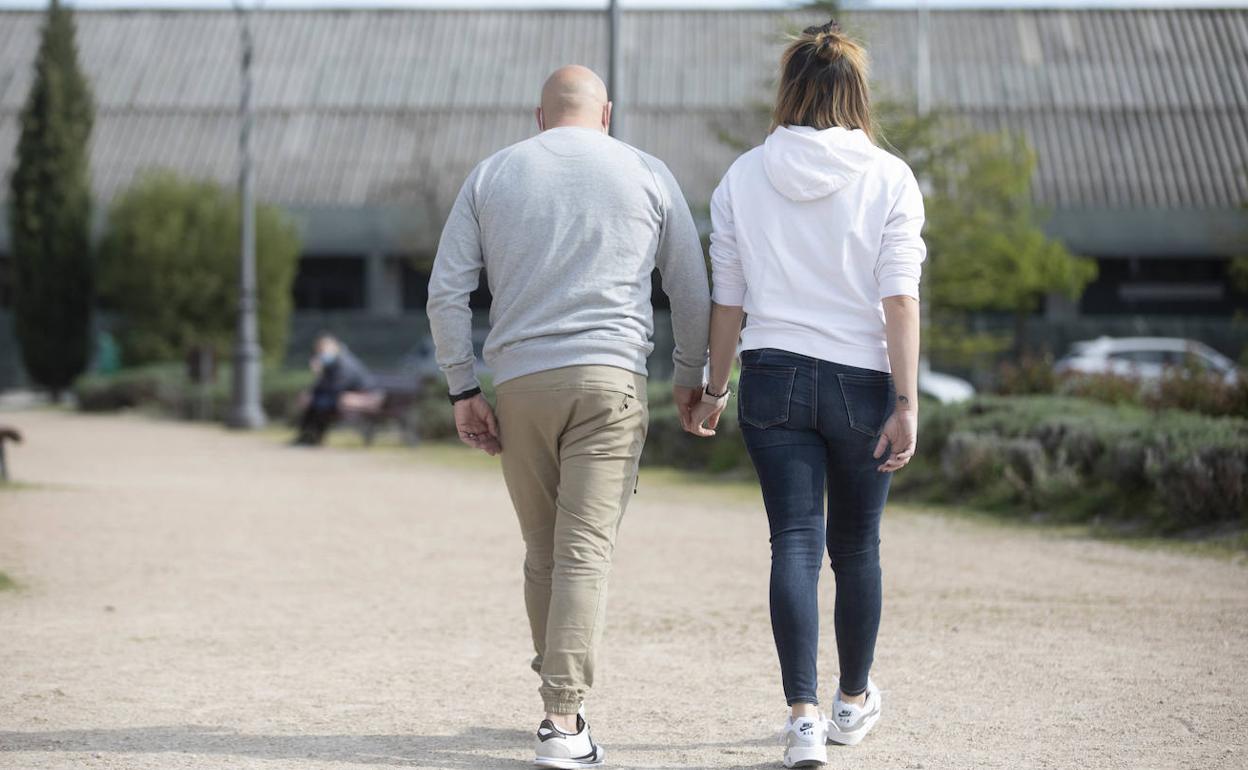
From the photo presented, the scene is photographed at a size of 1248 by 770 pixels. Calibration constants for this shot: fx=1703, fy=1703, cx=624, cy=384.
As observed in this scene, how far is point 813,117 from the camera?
4473 mm

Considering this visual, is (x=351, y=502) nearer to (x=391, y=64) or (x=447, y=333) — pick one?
(x=447, y=333)

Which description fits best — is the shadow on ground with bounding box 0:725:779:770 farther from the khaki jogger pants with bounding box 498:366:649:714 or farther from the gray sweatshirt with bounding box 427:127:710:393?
the gray sweatshirt with bounding box 427:127:710:393

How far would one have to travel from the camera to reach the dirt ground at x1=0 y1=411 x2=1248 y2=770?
15.7 feet

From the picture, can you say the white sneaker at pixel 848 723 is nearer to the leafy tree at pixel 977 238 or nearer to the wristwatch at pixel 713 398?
the wristwatch at pixel 713 398

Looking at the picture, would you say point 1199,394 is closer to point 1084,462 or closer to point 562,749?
point 1084,462

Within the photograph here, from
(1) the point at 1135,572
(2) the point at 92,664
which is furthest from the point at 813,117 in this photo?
(1) the point at 1135,572

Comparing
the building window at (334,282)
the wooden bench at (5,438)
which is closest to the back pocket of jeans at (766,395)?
the wooden bench at (5,438)

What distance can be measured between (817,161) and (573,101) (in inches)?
27.7

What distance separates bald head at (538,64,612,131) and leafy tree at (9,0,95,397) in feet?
93.2

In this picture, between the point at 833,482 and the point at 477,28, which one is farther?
the point at 477,28

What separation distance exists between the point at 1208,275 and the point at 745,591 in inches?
1222

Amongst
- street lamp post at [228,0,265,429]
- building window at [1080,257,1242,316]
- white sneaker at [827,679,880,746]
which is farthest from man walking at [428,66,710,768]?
building window at [1080,257,1242,316]

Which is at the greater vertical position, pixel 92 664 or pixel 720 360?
pixel 720 360

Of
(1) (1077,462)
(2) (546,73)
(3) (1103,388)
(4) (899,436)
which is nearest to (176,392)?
(2) (546,73)
